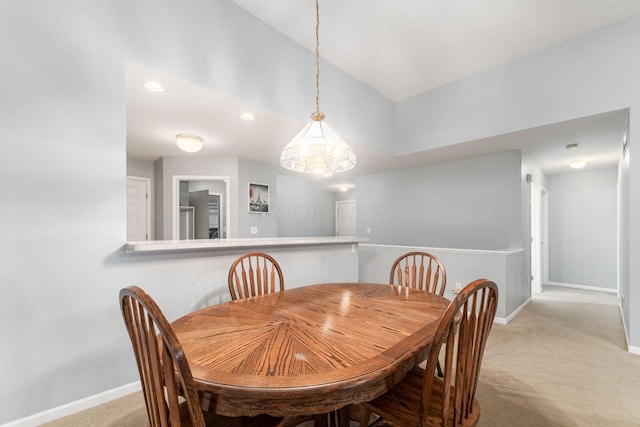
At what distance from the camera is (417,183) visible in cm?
477

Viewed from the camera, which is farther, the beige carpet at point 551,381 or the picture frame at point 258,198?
the picture frame at point 258,198

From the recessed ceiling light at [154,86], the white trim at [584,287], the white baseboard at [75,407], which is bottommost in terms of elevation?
the white trim at [584,287]

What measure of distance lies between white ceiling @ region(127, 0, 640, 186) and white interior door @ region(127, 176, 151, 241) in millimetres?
946

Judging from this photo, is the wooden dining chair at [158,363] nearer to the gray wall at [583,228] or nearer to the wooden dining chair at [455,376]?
the wooden dining chair at [455,376]

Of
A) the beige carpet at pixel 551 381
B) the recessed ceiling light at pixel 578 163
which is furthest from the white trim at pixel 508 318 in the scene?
the recessed ceiling light at pixel 578 163

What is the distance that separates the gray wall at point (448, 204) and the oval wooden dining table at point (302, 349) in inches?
116

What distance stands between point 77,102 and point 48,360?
4.77 feet

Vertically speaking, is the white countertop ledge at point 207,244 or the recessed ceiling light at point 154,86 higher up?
the recessed ceiling light at point 154,86

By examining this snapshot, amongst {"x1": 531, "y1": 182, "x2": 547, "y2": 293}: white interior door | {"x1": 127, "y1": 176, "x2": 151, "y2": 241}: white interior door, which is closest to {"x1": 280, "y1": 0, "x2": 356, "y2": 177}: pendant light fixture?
{"x1": 127, "y1": 176, "x2": 151, "y2": 241}: white interior door

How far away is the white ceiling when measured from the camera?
229 cm

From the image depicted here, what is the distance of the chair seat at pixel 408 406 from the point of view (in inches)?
39.3

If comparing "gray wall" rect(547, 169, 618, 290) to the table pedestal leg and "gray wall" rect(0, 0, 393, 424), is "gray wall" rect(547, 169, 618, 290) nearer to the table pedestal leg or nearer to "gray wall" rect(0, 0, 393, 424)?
the table pedestal leg

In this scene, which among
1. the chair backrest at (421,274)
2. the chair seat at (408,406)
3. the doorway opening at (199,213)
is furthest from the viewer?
the doorway opening at (199,213)

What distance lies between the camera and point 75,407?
5.25 ft
